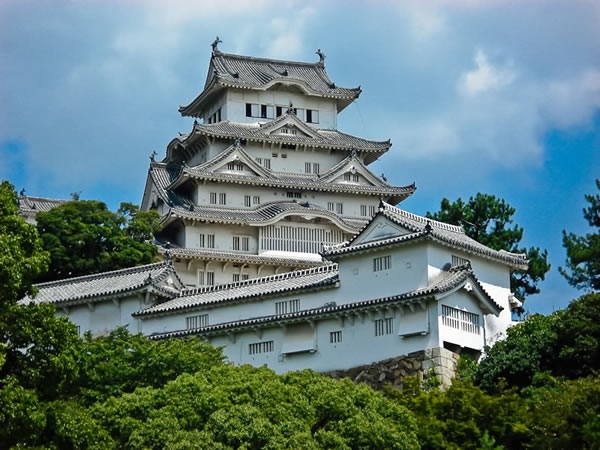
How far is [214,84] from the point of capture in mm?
70938

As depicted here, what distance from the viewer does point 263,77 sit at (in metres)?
72.2

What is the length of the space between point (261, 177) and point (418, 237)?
78.3 feet

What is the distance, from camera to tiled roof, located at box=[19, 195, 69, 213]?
236 feet

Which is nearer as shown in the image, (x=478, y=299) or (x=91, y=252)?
(x=478, y=299)

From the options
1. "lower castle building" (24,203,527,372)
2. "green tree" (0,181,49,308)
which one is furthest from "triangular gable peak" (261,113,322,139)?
"green tree" (0,181,49,308)

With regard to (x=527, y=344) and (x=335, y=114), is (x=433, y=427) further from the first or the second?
(x=335, y=114)

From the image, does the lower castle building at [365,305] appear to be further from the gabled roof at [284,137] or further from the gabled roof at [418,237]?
the gabled roof at [284,137]

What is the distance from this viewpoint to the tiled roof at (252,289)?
156ft

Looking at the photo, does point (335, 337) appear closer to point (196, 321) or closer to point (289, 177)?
point (196, 321)

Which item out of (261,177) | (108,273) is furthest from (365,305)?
(261,177)

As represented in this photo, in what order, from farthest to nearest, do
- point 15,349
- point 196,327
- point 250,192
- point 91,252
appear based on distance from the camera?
point 250,192 < point 91,252 < point 196,327 < point 15,349

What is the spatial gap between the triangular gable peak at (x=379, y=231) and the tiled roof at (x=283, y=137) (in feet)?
74.5

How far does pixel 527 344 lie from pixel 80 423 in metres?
17.9

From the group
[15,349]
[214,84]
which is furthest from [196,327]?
[214,84]
